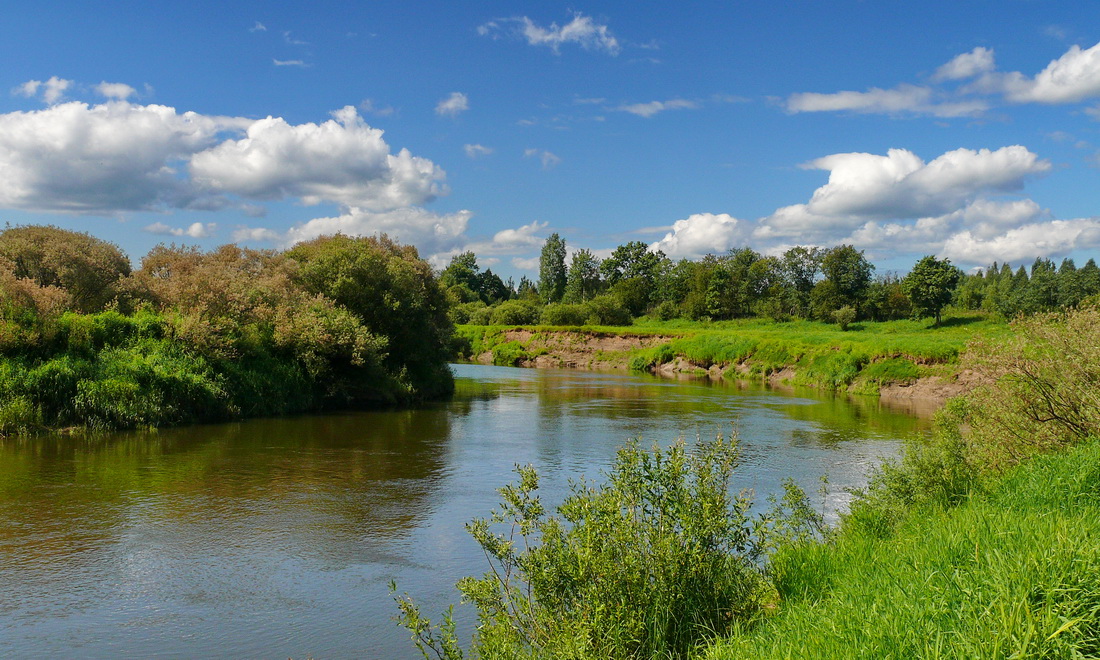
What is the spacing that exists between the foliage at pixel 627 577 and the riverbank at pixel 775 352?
695cm

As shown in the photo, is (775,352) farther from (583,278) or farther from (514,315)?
(583,278)

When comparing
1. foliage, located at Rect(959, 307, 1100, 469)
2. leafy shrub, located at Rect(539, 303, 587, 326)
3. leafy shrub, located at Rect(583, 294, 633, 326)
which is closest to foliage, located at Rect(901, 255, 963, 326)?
leafy shrub, located at Rect(583, 294, 633, 326)

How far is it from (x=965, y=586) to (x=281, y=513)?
1102 centimetres

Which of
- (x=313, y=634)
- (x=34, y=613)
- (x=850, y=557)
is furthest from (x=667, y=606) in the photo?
(x=34, y=613)

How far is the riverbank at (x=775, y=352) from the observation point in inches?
1535

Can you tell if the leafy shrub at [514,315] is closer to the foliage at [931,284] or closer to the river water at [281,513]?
the foliage at [931,284]

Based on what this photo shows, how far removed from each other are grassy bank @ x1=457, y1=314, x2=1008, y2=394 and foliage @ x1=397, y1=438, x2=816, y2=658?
17862 mm

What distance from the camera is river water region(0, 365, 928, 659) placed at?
27.7ft

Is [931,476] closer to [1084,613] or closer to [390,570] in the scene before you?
[1084,613]

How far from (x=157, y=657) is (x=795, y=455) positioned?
15913mm

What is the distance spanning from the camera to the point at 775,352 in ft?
164

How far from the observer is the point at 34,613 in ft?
28.1

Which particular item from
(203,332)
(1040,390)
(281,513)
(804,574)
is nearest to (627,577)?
(804,574)

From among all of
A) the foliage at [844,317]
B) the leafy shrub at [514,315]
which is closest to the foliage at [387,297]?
the leafy shrub at [514,315]
